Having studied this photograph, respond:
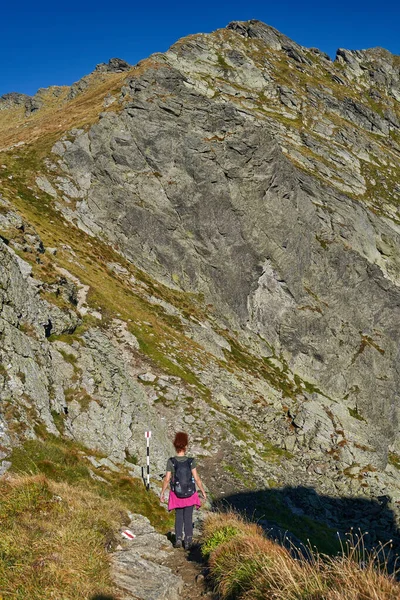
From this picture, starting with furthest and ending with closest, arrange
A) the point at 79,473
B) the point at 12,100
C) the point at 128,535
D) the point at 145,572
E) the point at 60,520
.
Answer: the point at 12,100
the point at 79,473
the point at 128,535
the point at 60,520
the point at 145,572

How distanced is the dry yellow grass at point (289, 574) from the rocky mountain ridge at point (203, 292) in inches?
323

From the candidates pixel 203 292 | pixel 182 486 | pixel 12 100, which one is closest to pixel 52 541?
pixel 182 486

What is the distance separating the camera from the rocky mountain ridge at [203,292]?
73.3 feet

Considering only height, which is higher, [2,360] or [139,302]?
[139,302]

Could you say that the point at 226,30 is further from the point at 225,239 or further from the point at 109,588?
the point at 109,588

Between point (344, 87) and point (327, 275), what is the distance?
4357 inches

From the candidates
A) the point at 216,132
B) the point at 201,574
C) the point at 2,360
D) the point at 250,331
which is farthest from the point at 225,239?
the point at 201,574

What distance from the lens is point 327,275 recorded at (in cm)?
5731

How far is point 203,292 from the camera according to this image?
165 ft

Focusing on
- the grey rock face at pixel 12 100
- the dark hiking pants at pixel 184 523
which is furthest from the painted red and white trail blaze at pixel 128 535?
the grey rock face at pixel 12 100

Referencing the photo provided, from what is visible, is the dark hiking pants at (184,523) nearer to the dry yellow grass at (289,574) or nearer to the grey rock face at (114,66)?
the dry yellow grass at (289,574)

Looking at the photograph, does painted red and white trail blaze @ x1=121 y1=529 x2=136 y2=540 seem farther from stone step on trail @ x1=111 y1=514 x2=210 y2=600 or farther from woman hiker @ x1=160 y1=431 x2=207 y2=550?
woman hiker @ x1=160 y1=431 x2=207 y2=550

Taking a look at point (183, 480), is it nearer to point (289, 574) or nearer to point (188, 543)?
point (188, 543)

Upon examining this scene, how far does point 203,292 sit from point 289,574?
44.9 metres
